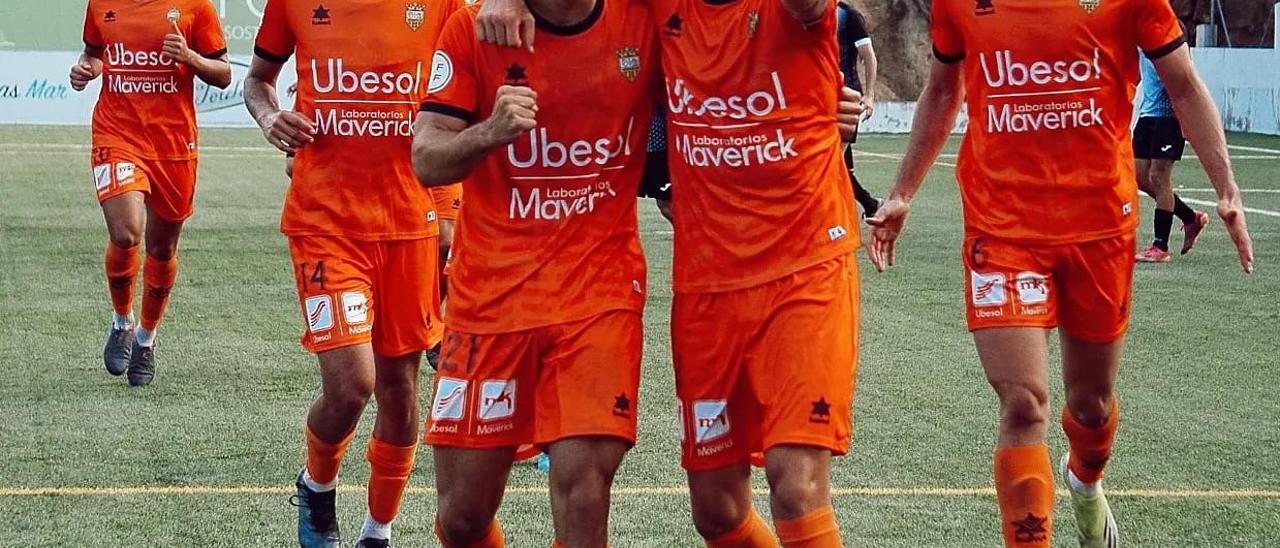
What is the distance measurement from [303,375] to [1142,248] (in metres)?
8.07

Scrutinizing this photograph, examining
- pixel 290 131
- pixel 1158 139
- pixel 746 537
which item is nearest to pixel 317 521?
pixel 290 131

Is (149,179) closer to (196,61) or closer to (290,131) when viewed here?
(196,61)

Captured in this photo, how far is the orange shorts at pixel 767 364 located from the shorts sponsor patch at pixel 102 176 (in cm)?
523

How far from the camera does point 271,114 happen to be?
6180mm

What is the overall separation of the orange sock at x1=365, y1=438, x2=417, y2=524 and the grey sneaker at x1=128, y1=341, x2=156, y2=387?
3.41 m

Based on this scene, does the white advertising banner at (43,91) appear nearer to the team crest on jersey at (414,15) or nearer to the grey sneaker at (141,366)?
the grey sneaker at (141,366)

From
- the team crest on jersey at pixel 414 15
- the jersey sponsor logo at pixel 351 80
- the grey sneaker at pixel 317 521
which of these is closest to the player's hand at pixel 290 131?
the jersey sponsor logo at pixel 351 80

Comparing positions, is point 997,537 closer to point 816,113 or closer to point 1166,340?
point 816,113

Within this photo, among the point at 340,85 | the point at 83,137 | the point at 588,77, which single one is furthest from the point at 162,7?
the point at 83,137

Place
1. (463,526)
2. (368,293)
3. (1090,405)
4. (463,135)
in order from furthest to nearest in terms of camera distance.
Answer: (368,293) < (1090,405) < (463,526) < (463,135)

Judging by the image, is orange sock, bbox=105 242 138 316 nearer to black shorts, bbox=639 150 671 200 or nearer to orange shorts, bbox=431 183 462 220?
orange shorts, bbox=431 183 462 220

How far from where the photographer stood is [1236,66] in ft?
104

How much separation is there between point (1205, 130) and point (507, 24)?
2.30 metres

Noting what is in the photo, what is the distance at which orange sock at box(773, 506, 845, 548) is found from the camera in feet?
14.4
